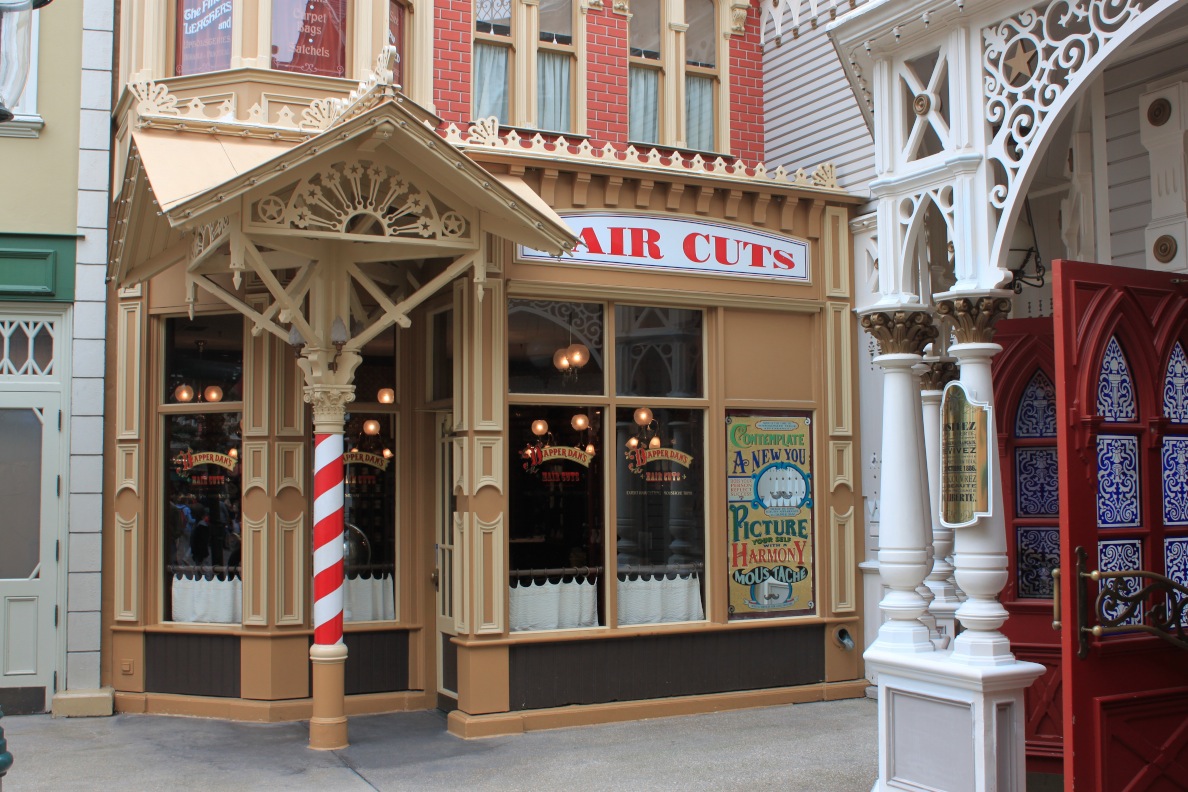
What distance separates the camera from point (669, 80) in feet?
41.8

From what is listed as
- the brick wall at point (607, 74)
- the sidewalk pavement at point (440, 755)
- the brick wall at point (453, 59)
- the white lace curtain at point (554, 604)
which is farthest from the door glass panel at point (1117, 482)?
the brick wall at point (453, 59)

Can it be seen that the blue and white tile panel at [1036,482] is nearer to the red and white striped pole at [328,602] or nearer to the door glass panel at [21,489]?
the red and white striped pole at [328,602]

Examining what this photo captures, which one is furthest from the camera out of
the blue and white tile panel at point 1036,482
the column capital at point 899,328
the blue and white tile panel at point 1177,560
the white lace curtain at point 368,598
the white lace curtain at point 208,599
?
the white lace curtain at point 368,598

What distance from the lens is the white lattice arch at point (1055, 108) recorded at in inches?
242

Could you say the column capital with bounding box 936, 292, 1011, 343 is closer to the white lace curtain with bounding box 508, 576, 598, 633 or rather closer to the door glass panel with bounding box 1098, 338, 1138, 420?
the door glass panel with bounding box 1098, 338, 1138, 420

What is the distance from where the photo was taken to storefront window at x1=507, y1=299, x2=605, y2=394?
10.4m

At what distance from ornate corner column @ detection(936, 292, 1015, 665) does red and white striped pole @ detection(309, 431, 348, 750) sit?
4.68 meters

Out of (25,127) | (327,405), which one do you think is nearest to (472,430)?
(327,405)

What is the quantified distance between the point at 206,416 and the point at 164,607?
1.72 meters

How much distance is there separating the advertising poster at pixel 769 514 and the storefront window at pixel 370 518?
309cm

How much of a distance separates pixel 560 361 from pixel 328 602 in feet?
9.48

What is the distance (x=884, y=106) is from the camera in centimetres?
771

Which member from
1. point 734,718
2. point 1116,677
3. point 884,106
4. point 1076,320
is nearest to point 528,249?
point 884,106

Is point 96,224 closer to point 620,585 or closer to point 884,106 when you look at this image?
point 620,585
